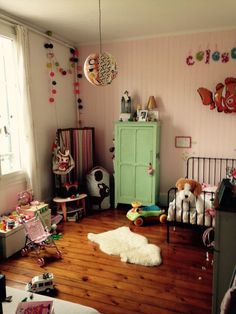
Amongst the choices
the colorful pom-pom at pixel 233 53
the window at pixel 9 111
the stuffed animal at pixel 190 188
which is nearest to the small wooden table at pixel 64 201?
the window at pixel 9 111

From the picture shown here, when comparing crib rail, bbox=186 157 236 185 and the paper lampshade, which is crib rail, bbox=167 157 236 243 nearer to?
crib rail, bbox=186 157 236 185

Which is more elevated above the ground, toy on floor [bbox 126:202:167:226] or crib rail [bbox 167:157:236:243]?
crib rail [bbox 167:157:236:243]

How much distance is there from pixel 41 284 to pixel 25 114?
2.14 meters

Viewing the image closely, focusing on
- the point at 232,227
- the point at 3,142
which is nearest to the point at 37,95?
the point at 3,142

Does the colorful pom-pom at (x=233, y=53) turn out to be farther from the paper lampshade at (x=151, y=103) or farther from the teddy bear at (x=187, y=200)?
the teddy bear at (x=187, y=200)

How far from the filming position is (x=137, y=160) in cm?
418

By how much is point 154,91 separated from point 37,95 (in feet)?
6.10

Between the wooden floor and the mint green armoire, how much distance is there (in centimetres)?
100

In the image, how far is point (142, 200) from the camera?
4.24 metres

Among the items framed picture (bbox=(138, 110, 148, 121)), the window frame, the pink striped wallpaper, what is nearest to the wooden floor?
the window frame

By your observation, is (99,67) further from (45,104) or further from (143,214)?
(143,214)

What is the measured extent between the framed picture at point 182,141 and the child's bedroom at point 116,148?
2cm

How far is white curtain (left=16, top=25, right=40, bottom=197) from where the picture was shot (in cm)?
341

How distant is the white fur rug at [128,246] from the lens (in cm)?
277
